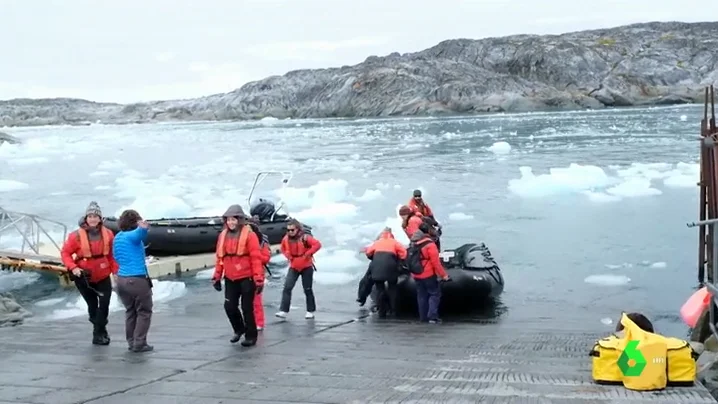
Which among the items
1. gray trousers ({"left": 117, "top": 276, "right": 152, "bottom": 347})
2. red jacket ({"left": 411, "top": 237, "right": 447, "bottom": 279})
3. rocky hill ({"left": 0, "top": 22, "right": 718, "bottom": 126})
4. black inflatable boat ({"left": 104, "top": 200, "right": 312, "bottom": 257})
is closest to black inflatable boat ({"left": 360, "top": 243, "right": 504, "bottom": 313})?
red jacket ({"left": 411, "top": 237, "right": 447, "bottom": 279})

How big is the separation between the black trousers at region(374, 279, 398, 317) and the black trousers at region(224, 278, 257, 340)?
3123 mm

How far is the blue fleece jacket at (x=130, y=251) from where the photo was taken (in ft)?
21.4

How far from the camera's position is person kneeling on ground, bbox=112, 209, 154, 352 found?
257 inches

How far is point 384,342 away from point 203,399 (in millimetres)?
3288

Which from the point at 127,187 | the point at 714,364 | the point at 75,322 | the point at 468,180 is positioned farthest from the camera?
the point at 127,187

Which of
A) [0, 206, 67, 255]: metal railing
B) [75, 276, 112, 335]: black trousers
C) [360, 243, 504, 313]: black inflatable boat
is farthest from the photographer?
[0, 206, 67, 255]: metal railing

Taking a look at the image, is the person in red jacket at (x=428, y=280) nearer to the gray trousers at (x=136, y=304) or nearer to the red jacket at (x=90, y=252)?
the gray trousers at (x=136, y=304)

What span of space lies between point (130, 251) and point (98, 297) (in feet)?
3.21

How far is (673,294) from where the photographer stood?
1239 cm

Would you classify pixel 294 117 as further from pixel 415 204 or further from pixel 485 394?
pixel 485 394

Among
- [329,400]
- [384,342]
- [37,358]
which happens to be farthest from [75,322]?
[329,400]

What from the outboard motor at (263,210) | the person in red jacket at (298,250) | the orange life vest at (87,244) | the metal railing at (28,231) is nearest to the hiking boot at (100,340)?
the orange life vest at (87,244)

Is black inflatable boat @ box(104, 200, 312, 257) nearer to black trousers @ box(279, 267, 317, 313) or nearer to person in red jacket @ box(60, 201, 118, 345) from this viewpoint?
black trousers @ box(279, 267, 317, 313)

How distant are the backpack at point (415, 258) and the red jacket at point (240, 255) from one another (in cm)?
276
